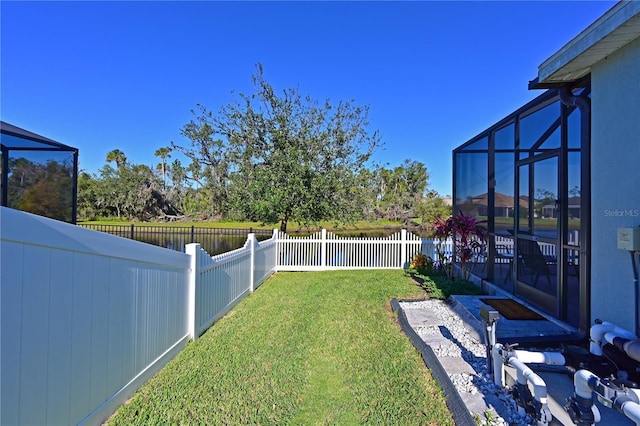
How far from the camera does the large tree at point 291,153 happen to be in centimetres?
988

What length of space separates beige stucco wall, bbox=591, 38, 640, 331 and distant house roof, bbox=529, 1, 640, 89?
0.35 feet

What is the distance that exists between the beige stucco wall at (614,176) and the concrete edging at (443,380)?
58.6 inches

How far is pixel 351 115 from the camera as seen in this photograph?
11758 mm

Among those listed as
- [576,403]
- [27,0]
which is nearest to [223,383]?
[576,403]

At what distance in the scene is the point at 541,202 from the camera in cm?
433

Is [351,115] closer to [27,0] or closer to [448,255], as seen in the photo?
[448,255]

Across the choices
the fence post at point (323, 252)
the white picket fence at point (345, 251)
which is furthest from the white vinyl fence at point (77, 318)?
the fence post at point (323, 252)

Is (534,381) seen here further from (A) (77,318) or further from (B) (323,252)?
(B) (323,252)

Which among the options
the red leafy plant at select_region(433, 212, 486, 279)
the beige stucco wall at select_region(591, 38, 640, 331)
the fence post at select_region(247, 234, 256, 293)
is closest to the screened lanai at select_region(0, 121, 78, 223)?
the fence post at select_region(247, 234, 256, 293)

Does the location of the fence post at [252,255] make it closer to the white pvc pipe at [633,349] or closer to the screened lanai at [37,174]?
the screened lanai at [37,174]

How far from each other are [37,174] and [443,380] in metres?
5.00

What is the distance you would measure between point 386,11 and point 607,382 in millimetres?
8835

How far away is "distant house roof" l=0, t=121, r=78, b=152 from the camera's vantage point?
3.52m

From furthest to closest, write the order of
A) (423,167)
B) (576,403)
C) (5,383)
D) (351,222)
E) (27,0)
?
(423,167) < (351,222) < (27,0) < (576,403) < (5,383)
